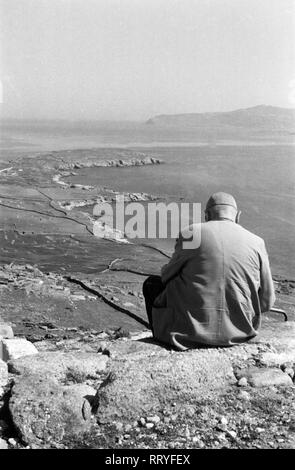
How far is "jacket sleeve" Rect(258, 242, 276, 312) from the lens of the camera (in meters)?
4.23

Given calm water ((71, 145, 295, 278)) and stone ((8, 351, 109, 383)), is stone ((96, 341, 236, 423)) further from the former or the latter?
calm water ((71, 145, 295, 278))

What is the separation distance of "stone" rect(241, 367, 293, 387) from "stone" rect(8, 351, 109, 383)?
3.33ft

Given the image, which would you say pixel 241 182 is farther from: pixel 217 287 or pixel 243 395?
pixel 243 395

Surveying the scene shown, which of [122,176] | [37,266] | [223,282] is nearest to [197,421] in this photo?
[223,282]

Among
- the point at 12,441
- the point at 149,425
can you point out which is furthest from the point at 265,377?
the point at 12,441

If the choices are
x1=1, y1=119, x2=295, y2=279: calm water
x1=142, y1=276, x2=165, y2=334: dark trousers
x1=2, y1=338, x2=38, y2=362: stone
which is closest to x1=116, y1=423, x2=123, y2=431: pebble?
x1=142, y1=276, x2=165, y2=334: dark trousers

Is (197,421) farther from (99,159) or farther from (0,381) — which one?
(99,159)

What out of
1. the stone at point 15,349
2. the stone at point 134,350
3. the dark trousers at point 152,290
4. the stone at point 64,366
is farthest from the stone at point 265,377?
the stone at point 15,349

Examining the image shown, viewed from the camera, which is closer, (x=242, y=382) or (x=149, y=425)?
(x=149, y=425)

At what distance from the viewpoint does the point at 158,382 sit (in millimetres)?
3750

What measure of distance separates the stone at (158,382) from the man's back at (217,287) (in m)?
0.19

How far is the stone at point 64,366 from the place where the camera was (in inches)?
163

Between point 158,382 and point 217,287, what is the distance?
2.53ft
